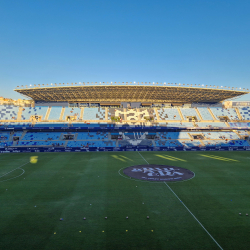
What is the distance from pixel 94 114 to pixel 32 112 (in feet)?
70.5

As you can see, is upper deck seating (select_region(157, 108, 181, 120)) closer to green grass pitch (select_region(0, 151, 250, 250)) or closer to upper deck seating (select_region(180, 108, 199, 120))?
upper deck seating (select_region(180, 108, 199, 120))

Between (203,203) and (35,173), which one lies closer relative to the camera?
(203,203)

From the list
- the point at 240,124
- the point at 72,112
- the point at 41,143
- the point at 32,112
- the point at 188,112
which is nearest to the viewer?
the point at 41,143

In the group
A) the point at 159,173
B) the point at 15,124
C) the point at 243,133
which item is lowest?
the point at 159,173

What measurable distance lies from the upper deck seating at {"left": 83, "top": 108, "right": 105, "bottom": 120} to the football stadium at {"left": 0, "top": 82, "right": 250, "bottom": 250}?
1.46 ft

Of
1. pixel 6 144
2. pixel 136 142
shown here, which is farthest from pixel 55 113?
pixel 136 142

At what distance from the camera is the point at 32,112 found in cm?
6806

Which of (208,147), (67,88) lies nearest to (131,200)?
(208,147)

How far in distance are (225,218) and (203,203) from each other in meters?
2.77

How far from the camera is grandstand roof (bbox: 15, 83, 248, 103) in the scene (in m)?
60.9

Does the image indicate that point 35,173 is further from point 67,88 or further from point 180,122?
point 180,122

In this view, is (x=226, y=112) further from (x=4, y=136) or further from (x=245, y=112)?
(x=4, y=136)

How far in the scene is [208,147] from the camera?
52125 millimetres

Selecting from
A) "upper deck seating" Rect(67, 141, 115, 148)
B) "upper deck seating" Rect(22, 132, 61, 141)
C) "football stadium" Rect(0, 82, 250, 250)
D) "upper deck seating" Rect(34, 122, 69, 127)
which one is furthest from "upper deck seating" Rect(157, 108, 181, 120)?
"upper deck seating" Rect(22, 132, 61, 141)
